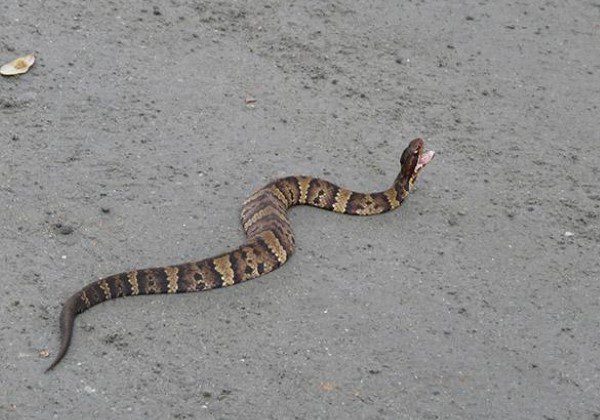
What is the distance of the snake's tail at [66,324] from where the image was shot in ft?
19.1

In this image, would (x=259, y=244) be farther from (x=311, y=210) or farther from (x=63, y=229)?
(x=63, y=229)

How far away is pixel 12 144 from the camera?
7773 millimetres

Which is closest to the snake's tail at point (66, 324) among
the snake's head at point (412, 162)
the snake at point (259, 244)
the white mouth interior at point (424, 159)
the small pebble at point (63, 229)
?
the snake at point (259, 244)

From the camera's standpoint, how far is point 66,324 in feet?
19.7

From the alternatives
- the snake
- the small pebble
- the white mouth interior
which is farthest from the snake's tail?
the white mouth interior

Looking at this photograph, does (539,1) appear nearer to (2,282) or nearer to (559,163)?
(559,163)

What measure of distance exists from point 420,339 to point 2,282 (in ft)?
8.52

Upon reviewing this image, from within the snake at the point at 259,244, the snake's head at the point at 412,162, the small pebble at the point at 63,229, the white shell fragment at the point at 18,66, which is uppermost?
the snake's head at the point at 412,162

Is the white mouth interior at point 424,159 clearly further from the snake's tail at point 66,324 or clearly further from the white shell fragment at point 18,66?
the white shell fragment at point 18,66

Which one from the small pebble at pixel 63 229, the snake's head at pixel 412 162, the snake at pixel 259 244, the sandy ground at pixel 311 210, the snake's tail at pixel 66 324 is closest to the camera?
the snake's tail at pixel 66 324

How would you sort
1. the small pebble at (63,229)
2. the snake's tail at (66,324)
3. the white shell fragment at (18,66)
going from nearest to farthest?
the snake's tail at (66,324)
the small pebble at (63,229)
the white shell fragment at (18,66)

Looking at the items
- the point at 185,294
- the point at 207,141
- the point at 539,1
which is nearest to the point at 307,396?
the point at 185,294

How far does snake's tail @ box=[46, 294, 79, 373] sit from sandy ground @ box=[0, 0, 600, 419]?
0.06 m

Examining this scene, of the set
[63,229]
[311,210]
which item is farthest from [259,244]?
[63,229]
